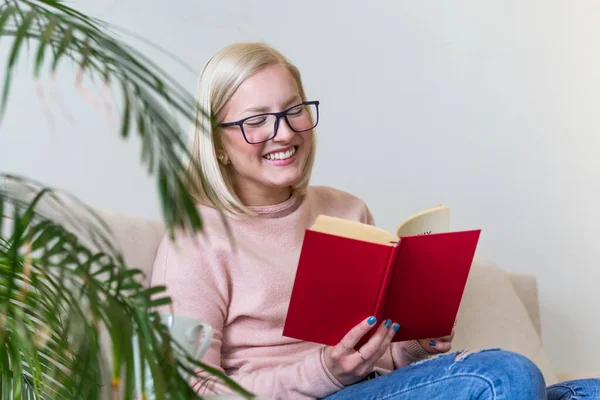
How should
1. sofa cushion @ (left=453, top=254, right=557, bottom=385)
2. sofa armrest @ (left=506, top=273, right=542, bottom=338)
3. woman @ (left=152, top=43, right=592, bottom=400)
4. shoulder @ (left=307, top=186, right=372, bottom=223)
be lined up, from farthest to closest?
1. sofa armrest @ (left=506, top=273, right=542, bottom=338)
2. sofa cushion @ (left=453, top=254, right=557, bottom=385)
3. shoulder @ (left=307, top=186, right=372, bottom=223)
4. woman @ (left=152, top=43, right=592, bottom=400)

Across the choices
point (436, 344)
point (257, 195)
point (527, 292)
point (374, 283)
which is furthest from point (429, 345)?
point (527, 292)

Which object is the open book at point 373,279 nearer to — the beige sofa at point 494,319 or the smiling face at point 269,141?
the smiling face at point 269,141

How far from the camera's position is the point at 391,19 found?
7.95 feet

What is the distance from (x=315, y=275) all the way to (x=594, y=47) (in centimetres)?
191

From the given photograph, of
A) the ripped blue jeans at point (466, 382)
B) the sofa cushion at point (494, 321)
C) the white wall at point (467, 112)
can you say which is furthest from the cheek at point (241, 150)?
the sofa cushion at point (494, 321)

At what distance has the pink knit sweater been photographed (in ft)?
4.34

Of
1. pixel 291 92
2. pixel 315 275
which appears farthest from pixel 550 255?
pixel 315 275

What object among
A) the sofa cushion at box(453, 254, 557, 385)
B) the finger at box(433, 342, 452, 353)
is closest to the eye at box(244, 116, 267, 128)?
the finger at box(433, 342, 452, 353)

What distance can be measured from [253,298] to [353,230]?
1.10 ft

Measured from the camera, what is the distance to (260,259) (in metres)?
1.41

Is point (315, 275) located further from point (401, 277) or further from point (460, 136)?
Answer: point (460, 136)

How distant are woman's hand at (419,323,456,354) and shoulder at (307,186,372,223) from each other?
34 cm

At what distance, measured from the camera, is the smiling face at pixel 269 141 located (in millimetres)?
1420

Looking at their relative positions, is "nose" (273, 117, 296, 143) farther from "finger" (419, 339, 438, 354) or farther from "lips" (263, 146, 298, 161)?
"finger" (419, 339, 438, 354)
